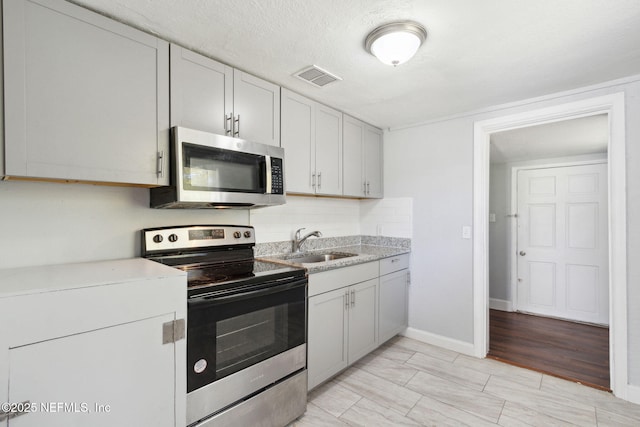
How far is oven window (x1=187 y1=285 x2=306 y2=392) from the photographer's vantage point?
4.61 ft

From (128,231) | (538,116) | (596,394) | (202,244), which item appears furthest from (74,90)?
(596,394)

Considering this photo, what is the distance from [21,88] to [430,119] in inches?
117

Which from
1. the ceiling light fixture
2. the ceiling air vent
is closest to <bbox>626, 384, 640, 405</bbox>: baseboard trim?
the ceiling light fixture

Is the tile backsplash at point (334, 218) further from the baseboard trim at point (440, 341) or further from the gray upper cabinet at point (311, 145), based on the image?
the baseboard trim at point (440, 341)

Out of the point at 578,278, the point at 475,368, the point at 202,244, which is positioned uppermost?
the point at 202,244

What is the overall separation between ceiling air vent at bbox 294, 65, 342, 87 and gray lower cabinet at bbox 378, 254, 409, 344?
1.58 m

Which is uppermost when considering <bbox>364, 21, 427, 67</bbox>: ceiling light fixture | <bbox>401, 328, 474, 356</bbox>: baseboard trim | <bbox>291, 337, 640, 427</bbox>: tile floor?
<bbox>364, 21, 427, 67</bbox>: ceiling light fixture

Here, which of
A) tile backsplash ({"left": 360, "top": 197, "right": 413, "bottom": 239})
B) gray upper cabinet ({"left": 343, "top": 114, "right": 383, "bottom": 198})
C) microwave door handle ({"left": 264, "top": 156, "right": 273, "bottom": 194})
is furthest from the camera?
tile backsplash ({"left": 360, "top": 197, "right": 413, "bottom": 239})

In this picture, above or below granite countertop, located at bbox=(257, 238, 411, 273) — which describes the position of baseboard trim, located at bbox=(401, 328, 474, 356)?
below

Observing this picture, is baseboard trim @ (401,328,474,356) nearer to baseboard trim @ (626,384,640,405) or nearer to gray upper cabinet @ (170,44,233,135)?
baseboard trim @ (626,384,640,405)

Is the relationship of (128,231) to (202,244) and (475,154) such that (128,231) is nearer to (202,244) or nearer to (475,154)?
(202,244)

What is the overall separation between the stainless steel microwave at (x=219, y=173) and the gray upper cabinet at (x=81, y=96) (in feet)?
0.34

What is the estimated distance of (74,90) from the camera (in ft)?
4.49

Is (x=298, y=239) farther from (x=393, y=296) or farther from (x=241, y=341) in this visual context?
(x=241, y=341)
